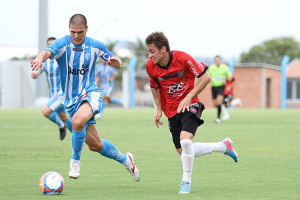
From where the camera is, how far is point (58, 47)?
7938 mm

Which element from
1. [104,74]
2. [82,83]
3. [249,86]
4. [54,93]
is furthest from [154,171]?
[249,86]

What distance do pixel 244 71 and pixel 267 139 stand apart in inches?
1420

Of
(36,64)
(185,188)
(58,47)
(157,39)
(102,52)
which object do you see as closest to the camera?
(185,188)

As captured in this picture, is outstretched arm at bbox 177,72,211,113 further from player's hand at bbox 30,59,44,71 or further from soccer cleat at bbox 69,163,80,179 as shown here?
player's hand at bbox 30,59,44,71

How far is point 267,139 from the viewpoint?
15.0 meters

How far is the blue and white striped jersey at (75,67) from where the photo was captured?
8047mm

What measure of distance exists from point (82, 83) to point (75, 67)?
23cm

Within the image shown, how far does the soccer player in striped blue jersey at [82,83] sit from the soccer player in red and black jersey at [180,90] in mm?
757

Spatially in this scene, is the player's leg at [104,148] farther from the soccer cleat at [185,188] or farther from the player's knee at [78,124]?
the soccer cleat at [185,188]

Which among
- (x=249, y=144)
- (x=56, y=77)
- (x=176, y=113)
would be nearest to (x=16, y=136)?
(x=56, y=77)

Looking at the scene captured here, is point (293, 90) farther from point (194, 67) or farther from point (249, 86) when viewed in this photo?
point (194, 67)

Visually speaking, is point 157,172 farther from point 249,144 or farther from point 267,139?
point 267,139

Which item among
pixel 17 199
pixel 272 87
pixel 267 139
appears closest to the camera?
pixel 17 199

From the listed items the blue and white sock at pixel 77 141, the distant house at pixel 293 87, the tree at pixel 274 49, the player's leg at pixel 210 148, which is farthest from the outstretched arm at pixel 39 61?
the tree at pixel 274 49
